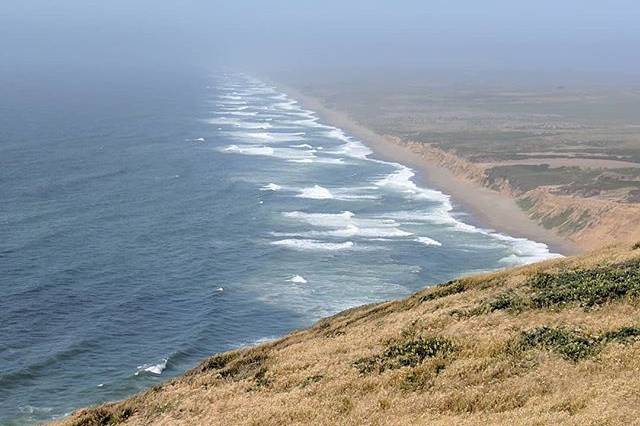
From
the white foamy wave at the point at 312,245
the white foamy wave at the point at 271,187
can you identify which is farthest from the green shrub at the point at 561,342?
the white foamy wave at the point at 271,187

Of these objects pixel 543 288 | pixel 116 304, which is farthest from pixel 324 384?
pixel 116 304

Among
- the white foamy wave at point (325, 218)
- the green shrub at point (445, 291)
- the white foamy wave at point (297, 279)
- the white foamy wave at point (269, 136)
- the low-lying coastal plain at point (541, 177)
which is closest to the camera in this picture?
the green shrub at point (445, 291)

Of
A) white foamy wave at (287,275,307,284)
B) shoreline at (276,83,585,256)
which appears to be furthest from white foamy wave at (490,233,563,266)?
white foamy wave at (287,275,307,284)

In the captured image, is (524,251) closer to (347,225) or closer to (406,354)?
(347,225)

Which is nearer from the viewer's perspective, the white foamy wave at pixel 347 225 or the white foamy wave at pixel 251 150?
the white foamy wave at pixel 347 225

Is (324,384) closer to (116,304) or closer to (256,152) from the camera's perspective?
(116,304)

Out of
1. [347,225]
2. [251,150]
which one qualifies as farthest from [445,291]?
[251,150]

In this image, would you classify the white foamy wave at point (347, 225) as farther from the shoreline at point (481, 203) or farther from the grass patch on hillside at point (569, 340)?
the grass patch on hillside at point (569, 340)
